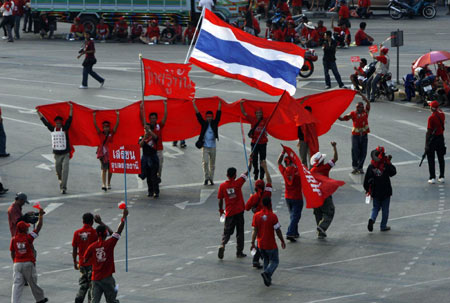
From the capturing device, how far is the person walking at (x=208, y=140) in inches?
795

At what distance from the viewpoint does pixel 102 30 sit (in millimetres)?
41375

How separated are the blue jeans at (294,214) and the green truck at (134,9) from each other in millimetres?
25210

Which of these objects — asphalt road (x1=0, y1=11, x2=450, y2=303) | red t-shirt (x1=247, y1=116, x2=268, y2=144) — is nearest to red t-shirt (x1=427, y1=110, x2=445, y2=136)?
asphalt road (x1=0, y1=11, x2=450, y2=303)

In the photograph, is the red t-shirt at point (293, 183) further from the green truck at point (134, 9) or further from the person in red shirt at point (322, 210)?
the green truck at point (134, 9)

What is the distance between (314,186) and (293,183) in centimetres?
46

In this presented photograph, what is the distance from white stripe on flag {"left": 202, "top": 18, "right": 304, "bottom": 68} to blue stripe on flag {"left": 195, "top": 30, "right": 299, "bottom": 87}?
2.4 inches

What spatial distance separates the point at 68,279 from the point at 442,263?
590 cm

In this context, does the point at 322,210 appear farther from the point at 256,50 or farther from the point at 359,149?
the point at 359,149

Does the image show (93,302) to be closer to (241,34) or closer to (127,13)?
(241,34)

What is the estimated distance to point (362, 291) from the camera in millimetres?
13820

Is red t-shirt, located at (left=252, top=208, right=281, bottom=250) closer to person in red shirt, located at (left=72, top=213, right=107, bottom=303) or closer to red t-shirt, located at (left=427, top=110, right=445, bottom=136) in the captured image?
person in red shirt, located at (left=72, top=213, right=107, bottom=303)

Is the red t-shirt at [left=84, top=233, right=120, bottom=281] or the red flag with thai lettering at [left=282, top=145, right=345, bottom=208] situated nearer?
the red t-shirt at [left=84, top=233, right=120, bottom=281]

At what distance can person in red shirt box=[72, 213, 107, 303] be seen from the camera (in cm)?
1334

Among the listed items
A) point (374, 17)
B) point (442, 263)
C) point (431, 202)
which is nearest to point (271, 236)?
point (442, 263)
